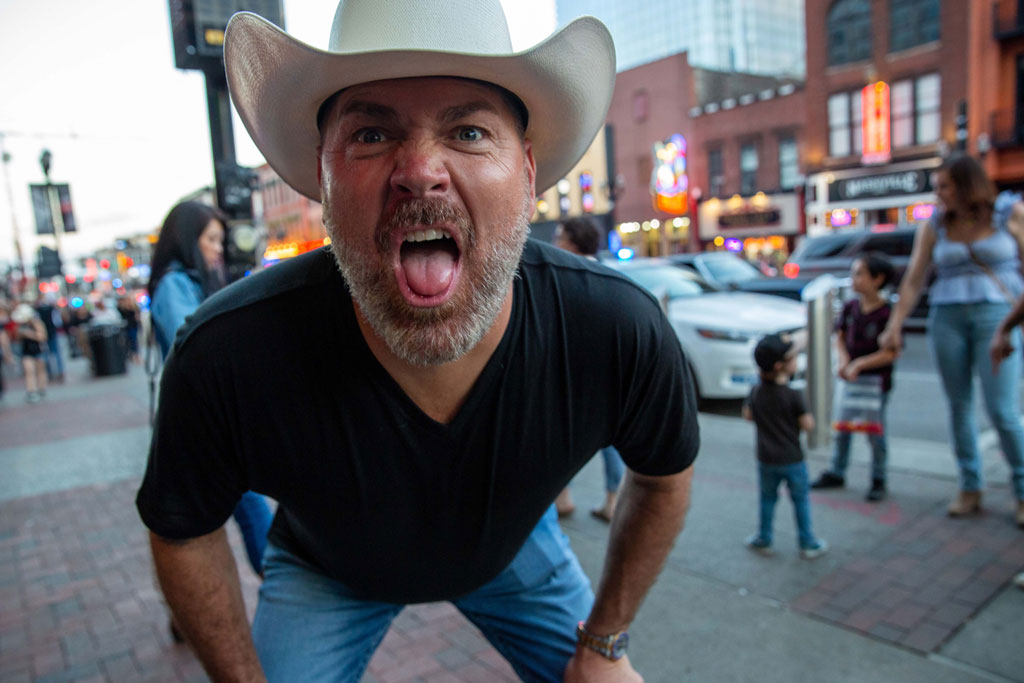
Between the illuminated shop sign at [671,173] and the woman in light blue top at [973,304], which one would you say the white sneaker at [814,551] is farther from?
the illuminated shop sign at [671,173]

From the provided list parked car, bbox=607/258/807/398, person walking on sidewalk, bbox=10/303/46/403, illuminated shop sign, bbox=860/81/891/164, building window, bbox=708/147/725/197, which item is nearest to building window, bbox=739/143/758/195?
building window, bbox=708/147/725/197

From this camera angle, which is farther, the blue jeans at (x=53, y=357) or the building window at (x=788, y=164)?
the building window at (x=788, y=164)

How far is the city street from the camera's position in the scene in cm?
296

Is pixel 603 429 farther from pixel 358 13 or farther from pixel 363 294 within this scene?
pixel 358 13

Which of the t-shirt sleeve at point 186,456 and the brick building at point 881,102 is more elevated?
the brick building at point 881,102

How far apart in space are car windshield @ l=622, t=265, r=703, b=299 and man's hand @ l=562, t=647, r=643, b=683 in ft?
22.2

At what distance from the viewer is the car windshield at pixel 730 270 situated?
12195mm

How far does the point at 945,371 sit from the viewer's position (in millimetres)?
4223

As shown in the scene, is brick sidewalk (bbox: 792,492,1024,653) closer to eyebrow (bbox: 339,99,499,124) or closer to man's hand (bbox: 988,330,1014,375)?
man's hand (bbox: 988,330,1014,375)

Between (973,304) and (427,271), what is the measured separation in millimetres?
3699

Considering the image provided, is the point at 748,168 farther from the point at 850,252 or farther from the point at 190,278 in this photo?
the point at 190,278

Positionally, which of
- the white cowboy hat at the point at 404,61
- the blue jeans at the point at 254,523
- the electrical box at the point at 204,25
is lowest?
the blue jeans at the point at 254,523

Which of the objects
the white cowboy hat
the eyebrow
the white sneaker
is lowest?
the white sneaker

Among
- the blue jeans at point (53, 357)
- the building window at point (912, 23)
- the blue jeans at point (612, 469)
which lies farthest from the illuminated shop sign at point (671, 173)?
the blue jeans at point (612, 469)
